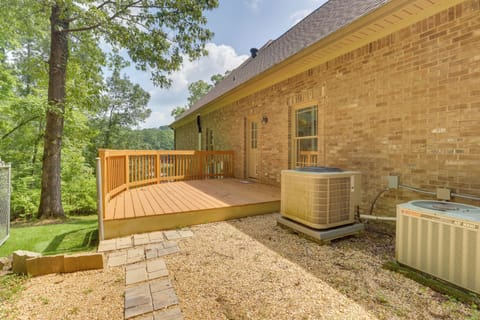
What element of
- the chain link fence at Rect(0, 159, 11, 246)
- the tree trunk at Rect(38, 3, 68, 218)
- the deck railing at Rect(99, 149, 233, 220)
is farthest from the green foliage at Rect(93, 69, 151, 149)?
the chain link fence at Rect(0, 159, 11, 246)

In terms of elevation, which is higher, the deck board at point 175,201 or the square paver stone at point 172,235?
the deck board at point 175,201

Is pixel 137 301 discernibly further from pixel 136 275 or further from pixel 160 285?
pixel 136 275

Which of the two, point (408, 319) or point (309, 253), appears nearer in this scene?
point (408, 319)

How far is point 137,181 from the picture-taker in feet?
20.9

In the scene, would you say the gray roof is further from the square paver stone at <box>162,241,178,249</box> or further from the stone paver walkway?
the stone paver walkway

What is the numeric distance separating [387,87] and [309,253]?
2833 millimetres

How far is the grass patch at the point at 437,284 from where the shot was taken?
71.1 inches

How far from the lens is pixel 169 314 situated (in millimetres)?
1705

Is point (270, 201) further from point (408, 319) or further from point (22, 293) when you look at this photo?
point (22, 293)

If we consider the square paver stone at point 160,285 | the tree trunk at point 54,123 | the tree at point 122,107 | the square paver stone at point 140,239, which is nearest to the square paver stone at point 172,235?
the square paver stone at point 140,239

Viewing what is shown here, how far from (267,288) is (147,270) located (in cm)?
129

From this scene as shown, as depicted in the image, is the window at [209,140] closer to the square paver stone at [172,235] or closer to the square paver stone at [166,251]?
the square paver stone at [172,235]

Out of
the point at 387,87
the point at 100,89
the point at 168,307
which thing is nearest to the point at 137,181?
the point at 100,89

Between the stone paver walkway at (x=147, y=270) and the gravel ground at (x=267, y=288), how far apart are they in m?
0.08
